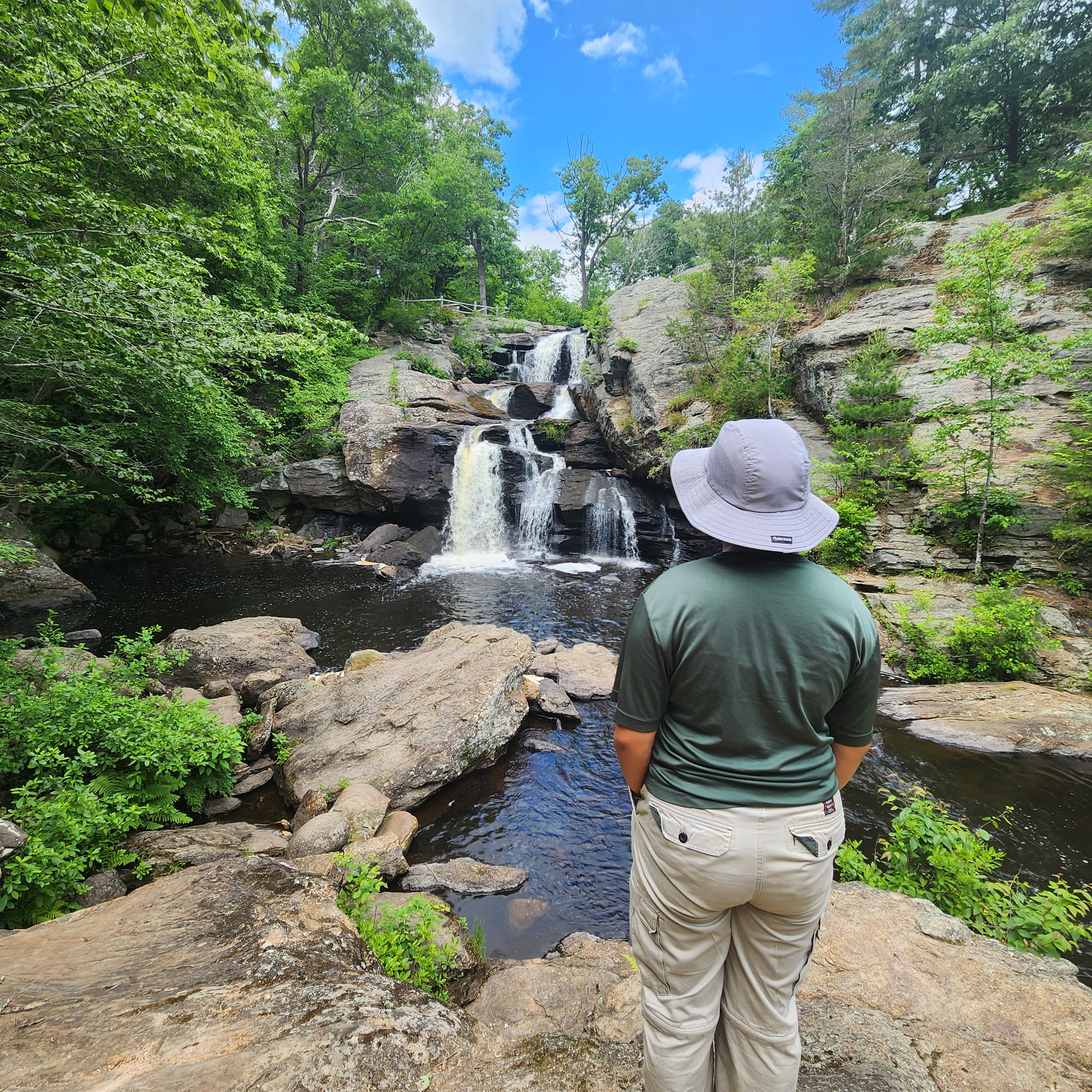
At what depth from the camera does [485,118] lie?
109 ft

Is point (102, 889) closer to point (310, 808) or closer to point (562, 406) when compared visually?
point (310, 808)

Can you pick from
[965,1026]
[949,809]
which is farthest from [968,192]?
[965,1026]

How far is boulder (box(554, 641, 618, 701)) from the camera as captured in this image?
7508mm

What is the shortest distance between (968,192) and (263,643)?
1287 inches

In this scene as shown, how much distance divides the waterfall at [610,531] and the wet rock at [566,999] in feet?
46.4

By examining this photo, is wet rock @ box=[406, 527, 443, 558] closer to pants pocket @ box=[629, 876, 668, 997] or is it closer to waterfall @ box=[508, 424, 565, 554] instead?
waterfall @ box=[508, 424, 565, 554]

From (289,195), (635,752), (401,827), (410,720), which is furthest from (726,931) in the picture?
(289,195)

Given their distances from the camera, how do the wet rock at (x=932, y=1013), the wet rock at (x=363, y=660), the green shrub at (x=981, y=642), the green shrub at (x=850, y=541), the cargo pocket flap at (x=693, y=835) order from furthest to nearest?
1. the green shrub at (x=850, y=541)
2. the wet rock at (x=363, y=660)
3. the green shrub at (x=981, y=642)
4. the wet rock at (x=932, y=1013)
5. the cargo pocket flap at (x=693, y=835)

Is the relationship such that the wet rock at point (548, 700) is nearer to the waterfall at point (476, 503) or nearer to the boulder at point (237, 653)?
the boulder at point (237, 653)

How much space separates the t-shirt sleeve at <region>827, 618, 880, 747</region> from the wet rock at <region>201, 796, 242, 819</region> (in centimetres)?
574

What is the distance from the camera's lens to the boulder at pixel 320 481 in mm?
16641

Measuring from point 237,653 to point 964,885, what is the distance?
30.2 feet

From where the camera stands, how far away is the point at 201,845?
3.96 m

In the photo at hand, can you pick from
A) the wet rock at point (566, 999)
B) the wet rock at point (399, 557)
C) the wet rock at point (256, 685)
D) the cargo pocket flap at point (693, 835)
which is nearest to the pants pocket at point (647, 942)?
the cargo pocket flap at point (693, 835)
